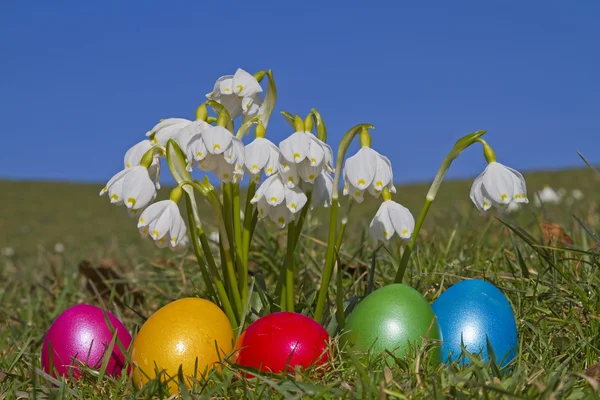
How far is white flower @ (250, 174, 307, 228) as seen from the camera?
6.98 feet

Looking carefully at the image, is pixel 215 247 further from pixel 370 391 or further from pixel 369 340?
pixel 370 391

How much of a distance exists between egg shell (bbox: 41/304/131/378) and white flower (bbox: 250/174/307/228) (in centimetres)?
79

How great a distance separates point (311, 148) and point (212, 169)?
0.34 metres

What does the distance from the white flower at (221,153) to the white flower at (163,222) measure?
17cm

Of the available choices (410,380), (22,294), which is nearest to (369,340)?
(410,380)

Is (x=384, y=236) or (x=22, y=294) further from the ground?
(x=384, y=236)

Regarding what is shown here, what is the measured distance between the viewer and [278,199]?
2123mm

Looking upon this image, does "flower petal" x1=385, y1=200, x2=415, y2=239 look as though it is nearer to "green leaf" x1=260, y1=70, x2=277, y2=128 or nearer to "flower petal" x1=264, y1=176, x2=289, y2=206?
"flower petal" x1=264, y1=176, x2=289, y2=206

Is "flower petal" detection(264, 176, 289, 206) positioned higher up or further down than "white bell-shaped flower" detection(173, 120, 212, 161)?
further down

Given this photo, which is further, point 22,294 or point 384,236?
point 22,294

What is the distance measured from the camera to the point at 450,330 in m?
2.38

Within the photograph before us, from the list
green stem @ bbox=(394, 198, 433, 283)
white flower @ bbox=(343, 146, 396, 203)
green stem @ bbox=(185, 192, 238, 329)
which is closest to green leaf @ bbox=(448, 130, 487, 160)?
green stem @ bbox=(394, 198, 433, 283)

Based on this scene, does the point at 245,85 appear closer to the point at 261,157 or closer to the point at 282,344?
the point at 261,157

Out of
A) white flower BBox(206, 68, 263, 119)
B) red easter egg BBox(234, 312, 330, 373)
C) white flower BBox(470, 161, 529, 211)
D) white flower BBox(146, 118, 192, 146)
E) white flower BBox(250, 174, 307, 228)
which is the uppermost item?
white flower BBox(206, 68, 263, 119)
